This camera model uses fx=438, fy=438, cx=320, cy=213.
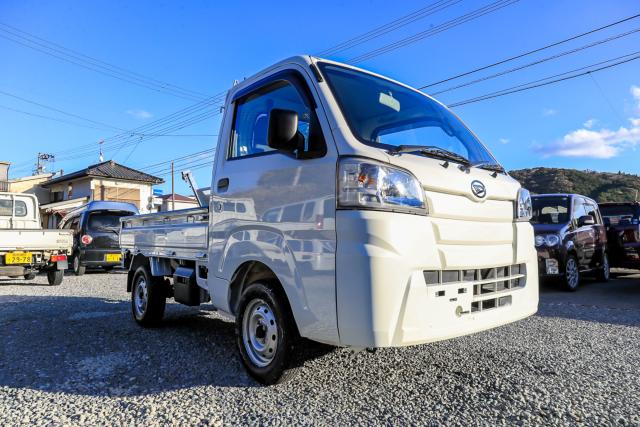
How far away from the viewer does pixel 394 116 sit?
10.4 ft

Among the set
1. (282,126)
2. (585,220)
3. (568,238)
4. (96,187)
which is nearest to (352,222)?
(282,126)

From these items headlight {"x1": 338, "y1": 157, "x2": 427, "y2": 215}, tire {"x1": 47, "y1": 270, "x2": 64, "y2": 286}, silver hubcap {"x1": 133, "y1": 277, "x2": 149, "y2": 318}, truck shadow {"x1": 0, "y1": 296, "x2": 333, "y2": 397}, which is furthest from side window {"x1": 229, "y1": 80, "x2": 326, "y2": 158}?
tire {"x1": 47, "y1": 270, "x2": 64, "y2": 286}

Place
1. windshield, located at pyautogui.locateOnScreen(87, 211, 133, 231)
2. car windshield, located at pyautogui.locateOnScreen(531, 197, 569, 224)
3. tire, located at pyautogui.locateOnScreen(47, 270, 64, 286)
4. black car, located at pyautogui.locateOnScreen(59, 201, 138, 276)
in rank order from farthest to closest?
windshield, located at pyautogui.locateOnScreen(87, 211, 133, 231), black car, located at pyautogui.locateOnScreen(59, 201, 138, 276), tire, located at pyautogui.locateOnScreen(47, 270, 64, 286), car windshield, located at pyautogui.locateOnScreen(531, 197, 569, 224)

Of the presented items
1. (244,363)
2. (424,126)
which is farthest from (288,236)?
(424,126)

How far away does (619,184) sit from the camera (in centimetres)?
3925

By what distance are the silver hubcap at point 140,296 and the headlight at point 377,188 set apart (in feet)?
10.7

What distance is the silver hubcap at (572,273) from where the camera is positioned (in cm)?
790

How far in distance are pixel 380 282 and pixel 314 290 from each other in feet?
1.39

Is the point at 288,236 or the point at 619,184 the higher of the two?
the point at 619,184

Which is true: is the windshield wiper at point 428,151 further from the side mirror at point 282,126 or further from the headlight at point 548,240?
the headlight at point 548,240

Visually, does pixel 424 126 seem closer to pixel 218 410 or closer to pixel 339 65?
pixel 339 65

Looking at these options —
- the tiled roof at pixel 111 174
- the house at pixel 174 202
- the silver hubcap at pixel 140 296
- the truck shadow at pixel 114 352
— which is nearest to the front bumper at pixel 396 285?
the truck shadow at pixel 114 352

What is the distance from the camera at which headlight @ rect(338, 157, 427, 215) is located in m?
2.32

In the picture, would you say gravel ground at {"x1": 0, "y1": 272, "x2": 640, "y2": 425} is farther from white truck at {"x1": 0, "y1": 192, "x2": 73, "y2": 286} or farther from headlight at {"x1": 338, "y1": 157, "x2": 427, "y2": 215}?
white truck at {"x1": 0, "y1": 192, "x2": 73, "y2": 286}
